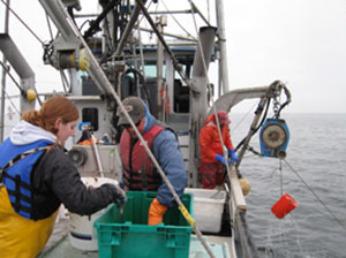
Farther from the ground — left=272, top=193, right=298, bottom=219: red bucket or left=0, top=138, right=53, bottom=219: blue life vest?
left=0, top=138, right=53, bottom=219: blue life vest

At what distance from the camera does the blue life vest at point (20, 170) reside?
1.64 m

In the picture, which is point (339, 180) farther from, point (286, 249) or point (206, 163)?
point (206, 163)

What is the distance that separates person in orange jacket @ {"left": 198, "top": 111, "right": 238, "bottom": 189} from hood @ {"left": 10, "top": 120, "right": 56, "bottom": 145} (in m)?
3.65

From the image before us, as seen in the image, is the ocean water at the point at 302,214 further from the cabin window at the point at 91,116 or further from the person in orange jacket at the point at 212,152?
the cabin window at the point at 91,116

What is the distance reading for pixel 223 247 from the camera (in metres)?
2.73

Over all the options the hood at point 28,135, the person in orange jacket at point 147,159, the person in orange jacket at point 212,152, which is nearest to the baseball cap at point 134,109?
the person in orange jacket at point 147,159

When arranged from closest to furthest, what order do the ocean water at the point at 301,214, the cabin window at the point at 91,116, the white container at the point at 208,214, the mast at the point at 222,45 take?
1. the white container at the point at 208,214
2. the mast at the point at 222,45
3. the cabin window at the point at 91,116
4. the ocean water at the point at 301,214

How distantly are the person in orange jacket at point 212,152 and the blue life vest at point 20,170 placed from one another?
372 cm

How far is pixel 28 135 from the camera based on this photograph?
1698mm

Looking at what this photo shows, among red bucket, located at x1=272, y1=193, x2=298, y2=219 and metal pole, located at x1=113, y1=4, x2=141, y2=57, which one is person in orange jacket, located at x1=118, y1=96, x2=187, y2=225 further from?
red bucket, located at x1=272, y1=193, x2=298, y2=219

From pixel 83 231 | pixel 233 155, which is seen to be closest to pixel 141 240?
pixel 83 231

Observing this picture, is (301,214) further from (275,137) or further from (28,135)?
(28,135)

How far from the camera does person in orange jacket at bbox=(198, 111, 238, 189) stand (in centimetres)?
525

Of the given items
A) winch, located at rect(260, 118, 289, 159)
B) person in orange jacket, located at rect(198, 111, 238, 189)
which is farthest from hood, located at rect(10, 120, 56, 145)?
person in orange jacket, located at rect(198, 111, 238, 189)
